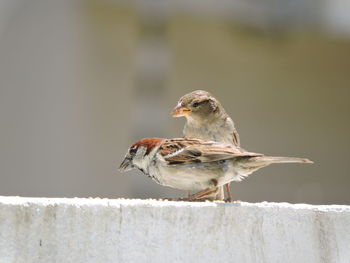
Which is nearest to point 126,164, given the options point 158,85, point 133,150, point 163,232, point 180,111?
point 133,150

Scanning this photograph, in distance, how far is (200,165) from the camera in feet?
9.42

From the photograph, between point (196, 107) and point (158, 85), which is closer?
point (196, 107)

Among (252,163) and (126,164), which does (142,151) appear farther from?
(252,163)

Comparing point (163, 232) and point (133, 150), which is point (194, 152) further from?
point (163, 232)

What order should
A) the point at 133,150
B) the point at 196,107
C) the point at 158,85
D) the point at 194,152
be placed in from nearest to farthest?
1. the point at 194,152
2. the point at 133,150
3. the point at 196,107
4. the point at 158,85

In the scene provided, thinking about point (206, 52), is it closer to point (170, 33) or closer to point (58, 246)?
point (170, 33)

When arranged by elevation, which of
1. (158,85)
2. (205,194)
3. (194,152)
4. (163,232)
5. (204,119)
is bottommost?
(163,232)

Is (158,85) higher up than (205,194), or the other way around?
(158,85)

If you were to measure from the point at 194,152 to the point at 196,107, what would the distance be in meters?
0.77

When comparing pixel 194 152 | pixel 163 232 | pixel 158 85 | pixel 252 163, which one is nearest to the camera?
pixel 163 232

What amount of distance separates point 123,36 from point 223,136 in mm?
3576

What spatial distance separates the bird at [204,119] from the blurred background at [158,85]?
287cm

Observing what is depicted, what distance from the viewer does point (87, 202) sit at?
6.68 ft

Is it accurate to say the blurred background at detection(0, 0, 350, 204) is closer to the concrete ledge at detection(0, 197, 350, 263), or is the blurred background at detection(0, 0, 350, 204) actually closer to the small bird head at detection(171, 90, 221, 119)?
the small bird head at detection(171, 90, 221, 119)
